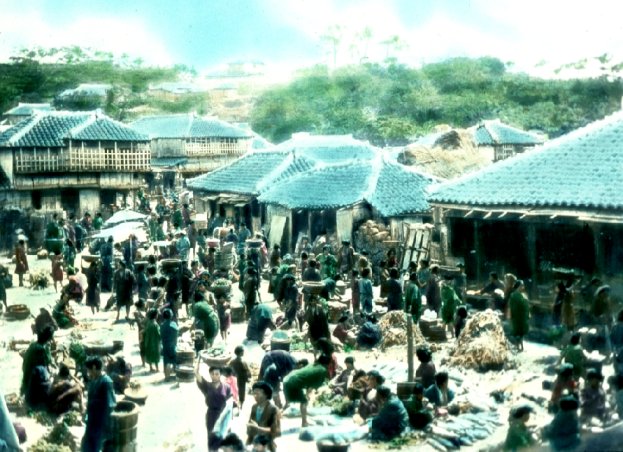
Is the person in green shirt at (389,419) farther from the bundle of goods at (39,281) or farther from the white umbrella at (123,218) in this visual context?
the white umbrella at (123,218)

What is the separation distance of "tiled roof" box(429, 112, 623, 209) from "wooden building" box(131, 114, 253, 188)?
53.8 feet

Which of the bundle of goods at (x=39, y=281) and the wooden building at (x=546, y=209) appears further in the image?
the bundle of goods at (x=39, y=281)

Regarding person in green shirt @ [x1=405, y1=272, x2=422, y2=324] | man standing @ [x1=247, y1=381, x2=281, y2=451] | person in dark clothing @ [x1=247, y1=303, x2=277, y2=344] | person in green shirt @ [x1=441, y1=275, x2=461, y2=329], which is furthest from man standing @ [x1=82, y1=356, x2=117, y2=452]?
person in green shirt @ [x1=441, y1=275, x2=461, y2=329]

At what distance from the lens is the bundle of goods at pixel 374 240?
850 inches

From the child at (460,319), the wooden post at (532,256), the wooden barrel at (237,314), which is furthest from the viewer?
the wooden barrel at (237,314)

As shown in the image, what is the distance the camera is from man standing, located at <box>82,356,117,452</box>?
8695mm

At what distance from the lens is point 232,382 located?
991cm

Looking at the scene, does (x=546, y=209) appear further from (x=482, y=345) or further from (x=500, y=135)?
(x=500, y=135)

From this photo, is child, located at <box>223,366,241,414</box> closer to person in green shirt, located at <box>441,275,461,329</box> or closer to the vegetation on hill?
person in green shirt, located at <box>441,275,461,329</box>

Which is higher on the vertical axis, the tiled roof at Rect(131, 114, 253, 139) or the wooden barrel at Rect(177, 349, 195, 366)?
the tiled roof at Rect(131, 114, 253, 139)

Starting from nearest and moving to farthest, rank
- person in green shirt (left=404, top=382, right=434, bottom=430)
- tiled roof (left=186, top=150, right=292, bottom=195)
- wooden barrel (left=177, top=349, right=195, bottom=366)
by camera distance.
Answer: person in green shirt (left=404, top=382, right=434, bottom=430), wooden barrel (left=177, top=349, right=195, bottom=366), tiled roof (left=186, top=150, right=292, bottom=195)

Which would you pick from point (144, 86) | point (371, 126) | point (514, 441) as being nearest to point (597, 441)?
point (514, 441)

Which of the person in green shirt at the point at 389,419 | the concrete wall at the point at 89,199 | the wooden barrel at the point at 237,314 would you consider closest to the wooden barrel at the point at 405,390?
the person in green shirt at the point at 389,419

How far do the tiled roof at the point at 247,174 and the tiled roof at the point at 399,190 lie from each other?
4793 mm
